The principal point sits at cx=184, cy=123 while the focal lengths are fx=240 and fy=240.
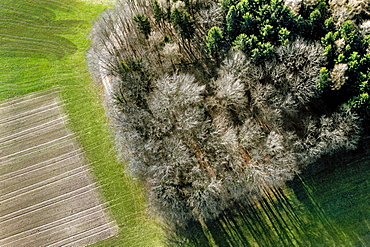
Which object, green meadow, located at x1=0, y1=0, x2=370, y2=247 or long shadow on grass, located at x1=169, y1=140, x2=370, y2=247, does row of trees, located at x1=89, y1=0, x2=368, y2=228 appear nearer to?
long shadow on grass, located at x1=169, y1=140, x2=370, y2=247

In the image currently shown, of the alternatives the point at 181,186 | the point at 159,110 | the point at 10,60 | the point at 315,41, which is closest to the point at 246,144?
the point at 181,186

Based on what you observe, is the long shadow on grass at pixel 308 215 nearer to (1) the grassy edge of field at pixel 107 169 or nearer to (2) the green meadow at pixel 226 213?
(2) the green meadow at pixel 226 213

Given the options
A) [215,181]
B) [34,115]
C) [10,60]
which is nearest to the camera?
[215,181]

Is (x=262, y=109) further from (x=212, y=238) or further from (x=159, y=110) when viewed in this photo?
(x=212, y=238)

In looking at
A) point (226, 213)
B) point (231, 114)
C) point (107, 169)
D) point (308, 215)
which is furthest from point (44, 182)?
point (308, 215)

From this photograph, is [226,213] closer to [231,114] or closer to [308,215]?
[308,215]

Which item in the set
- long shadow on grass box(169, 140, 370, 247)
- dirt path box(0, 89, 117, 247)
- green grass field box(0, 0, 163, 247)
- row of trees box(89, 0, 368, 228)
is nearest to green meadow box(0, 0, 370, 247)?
long shadow on grass box(169, 140, 370, 247)
